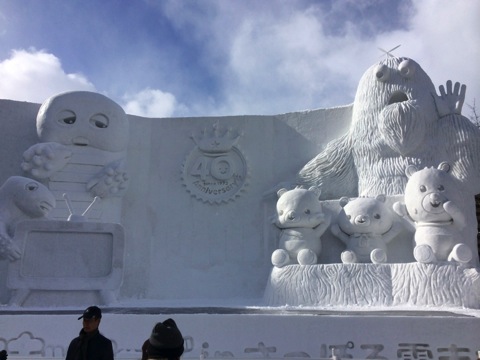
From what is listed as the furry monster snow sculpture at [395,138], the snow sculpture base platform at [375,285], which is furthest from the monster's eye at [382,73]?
the snow sculpture base platform at [375,285]

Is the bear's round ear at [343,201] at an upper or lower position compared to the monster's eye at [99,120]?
lower

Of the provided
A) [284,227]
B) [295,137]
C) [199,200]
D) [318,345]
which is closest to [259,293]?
[284,227]

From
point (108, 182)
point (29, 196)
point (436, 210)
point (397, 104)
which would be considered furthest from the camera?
point (108, 182)

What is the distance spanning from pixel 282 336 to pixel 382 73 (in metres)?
3.94

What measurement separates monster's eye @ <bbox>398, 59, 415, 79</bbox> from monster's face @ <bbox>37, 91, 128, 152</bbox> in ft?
12.7

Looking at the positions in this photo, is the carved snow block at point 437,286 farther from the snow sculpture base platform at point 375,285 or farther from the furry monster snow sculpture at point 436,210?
the furry monster snow sculpture at point 436,210

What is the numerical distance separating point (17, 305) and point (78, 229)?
969 mm

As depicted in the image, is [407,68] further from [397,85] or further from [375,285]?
[375,285]

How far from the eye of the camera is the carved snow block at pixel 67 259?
505 cm

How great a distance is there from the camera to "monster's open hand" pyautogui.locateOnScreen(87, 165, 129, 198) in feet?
21.0

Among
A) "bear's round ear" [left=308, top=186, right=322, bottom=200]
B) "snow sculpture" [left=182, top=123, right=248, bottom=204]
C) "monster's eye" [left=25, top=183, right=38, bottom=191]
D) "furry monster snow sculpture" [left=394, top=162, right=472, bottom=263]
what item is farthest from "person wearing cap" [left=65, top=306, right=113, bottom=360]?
"snow sculpture" [left=182, top=123, right=248, bottom=204]

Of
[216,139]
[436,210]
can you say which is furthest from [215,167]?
[436,210]

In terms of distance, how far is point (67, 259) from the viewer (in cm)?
517

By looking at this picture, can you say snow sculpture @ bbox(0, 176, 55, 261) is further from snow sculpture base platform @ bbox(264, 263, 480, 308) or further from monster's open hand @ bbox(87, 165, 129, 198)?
snow sculpture base platform @ bbox(264, 263, 480, 308)
